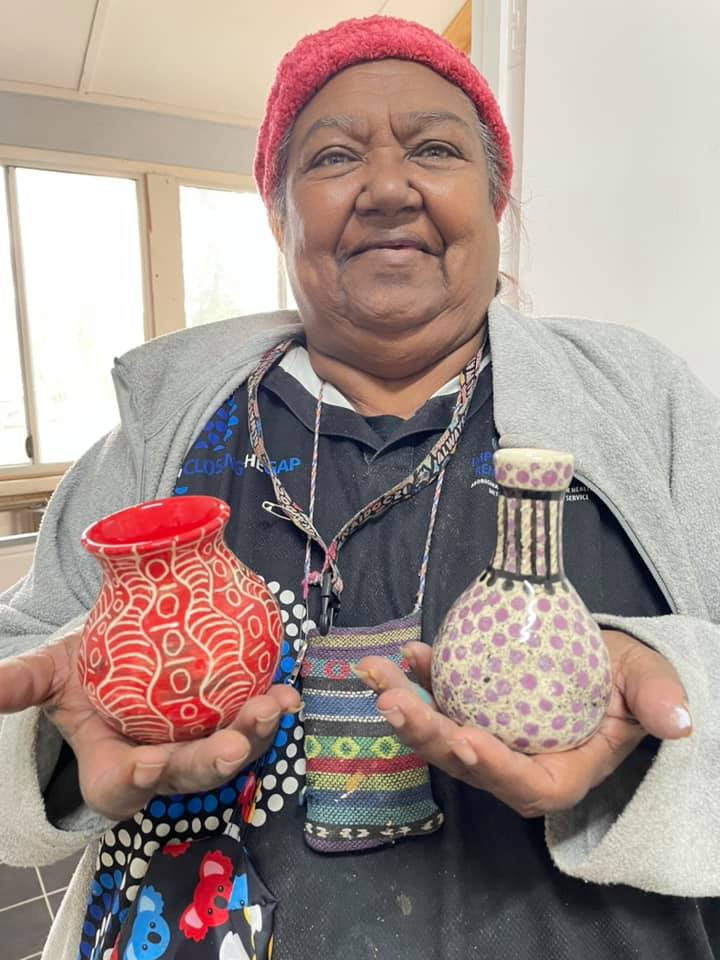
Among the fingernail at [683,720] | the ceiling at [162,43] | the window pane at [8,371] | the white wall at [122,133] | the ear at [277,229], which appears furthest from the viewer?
the window pane at [8,371]

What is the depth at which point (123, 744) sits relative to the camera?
1.90ft

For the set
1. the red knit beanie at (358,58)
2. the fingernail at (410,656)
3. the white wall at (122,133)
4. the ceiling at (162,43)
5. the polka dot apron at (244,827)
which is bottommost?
the polka dot apron at (244,827)

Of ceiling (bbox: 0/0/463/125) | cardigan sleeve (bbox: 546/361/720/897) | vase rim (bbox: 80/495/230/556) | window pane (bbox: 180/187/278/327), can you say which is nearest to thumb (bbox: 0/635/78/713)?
vase rim (bbox: 80/495/230/556)

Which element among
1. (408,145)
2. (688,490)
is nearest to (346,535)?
(688,490)

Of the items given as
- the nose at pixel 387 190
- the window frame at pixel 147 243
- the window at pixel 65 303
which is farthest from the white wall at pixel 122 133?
the nose at pixel 387 190

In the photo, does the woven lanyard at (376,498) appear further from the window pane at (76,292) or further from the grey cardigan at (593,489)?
the window pane at (76,292)

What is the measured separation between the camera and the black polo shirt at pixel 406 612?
0.64m

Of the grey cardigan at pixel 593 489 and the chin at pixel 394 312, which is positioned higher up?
the chin at pixel 394 312

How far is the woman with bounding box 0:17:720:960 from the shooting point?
0.55 meters

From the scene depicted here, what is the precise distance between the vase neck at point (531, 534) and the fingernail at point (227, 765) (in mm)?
240

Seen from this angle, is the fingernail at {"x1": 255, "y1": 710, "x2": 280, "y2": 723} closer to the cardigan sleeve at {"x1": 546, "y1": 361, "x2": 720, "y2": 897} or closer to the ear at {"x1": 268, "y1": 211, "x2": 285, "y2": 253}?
the cardigan sleeve at {"x1": 546, "y1": 361, "x2": 720, "y2": 897}

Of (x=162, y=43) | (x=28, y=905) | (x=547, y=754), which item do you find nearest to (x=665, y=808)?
(x=547, y=754)

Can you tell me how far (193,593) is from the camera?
0.54 meters

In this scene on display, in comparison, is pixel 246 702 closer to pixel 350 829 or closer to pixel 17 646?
pixel 350 829
